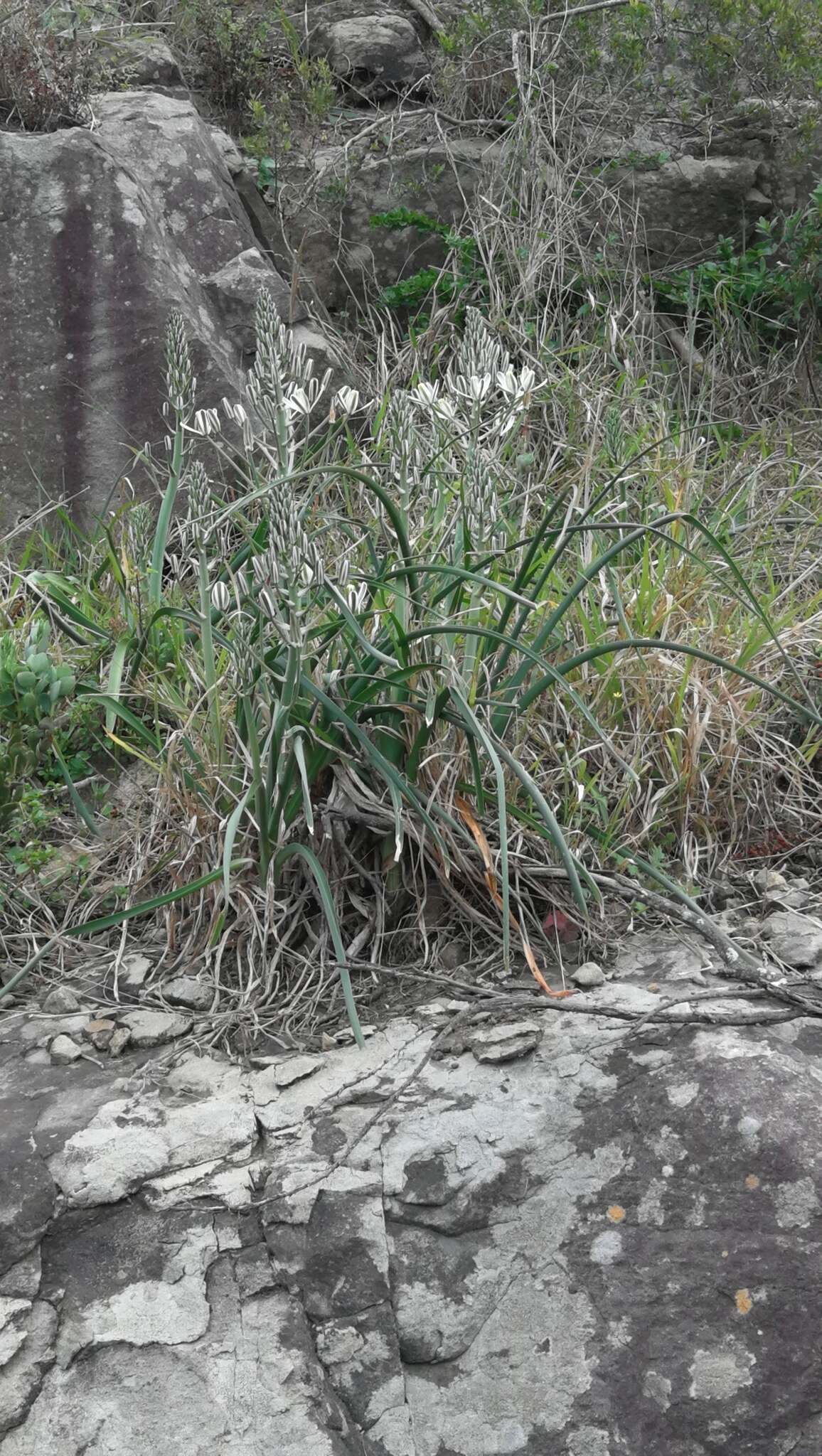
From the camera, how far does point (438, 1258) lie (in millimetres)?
1784

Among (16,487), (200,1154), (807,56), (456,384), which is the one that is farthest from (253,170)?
(200,1154)

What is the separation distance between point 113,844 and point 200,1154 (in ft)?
2.79

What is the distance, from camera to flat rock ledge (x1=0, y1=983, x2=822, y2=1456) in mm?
1658

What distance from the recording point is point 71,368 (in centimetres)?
382

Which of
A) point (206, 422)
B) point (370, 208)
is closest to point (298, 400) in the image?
point (206, 422)

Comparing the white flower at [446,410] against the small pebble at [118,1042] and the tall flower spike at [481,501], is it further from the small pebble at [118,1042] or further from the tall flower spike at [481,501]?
the small pebble at [118,1042]

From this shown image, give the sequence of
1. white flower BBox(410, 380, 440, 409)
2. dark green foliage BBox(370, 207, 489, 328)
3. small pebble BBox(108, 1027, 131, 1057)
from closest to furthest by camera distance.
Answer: small pebble BBox(108, 1027, 131, 1057)
white flower BBox(410, 380, 440, 409)
dark green foliage BBox(370, 207, 489, 328)

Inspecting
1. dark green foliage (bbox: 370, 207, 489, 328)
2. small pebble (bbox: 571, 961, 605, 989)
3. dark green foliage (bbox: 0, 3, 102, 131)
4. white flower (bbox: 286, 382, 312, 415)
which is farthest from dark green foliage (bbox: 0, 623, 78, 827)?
dark green foliage (bbox: 370, 207, 489, 328)

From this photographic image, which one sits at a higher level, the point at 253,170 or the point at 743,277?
the point at 253,170

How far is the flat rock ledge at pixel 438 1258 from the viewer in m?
1.66

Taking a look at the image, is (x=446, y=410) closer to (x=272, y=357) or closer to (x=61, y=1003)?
(x=272, y=357)

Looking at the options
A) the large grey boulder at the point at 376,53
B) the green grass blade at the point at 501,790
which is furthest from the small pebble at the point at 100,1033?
the large grey boulder at the point at 376,53

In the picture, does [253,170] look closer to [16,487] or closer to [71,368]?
[71,368]

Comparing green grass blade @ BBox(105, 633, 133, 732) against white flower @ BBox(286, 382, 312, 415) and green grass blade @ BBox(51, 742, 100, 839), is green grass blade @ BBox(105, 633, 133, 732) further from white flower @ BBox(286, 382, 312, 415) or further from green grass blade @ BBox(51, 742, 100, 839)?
white flower @ BBox(286, 382, 312, 415)
